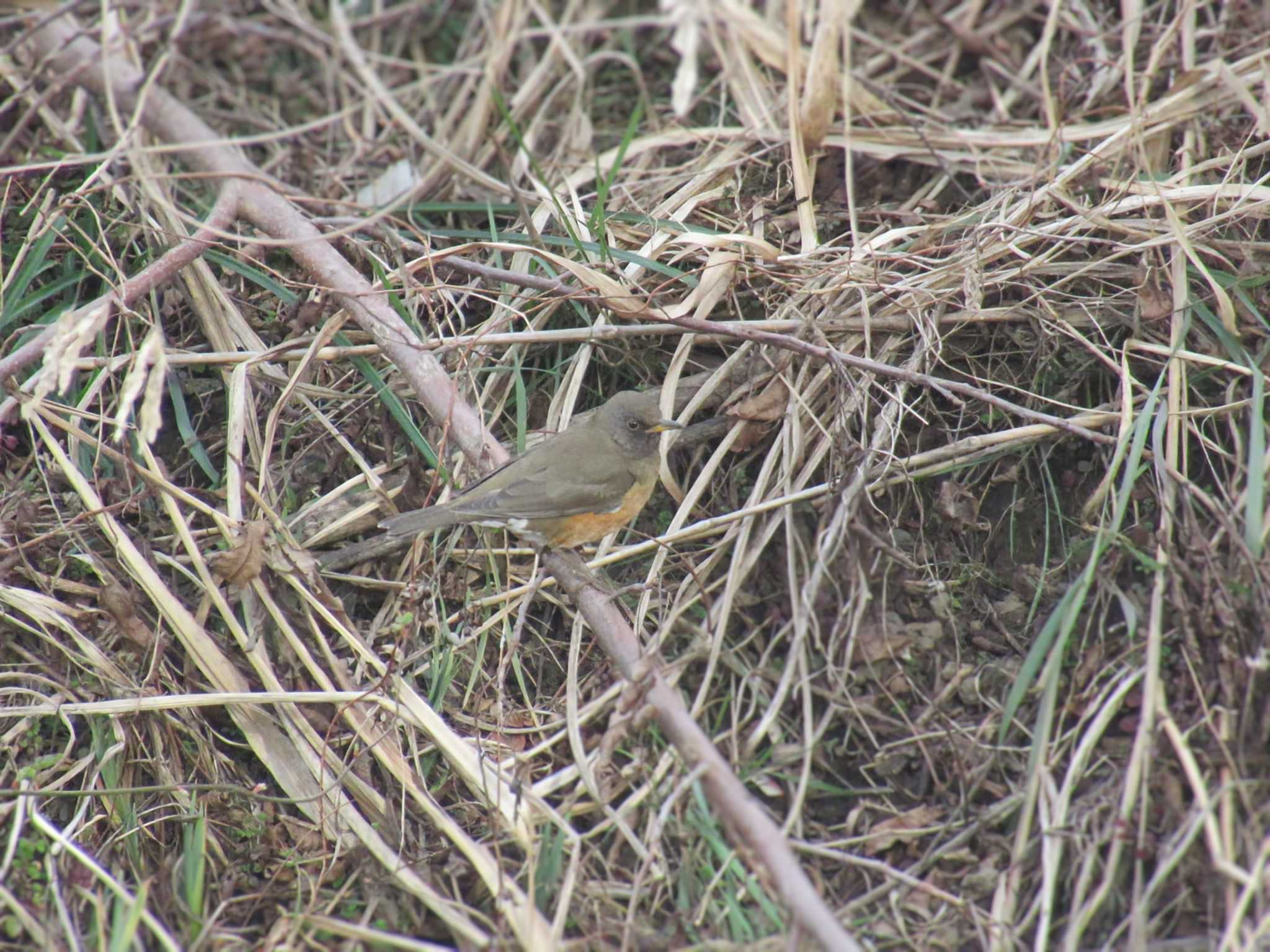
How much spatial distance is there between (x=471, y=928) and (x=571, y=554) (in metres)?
1.33

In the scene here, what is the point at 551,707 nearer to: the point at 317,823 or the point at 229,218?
the point at 317,823

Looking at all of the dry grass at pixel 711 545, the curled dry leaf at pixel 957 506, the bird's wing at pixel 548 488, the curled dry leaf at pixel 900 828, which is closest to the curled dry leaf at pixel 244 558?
the dry grass at pixel 711 545

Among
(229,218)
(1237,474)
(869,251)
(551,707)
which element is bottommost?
(551,707)

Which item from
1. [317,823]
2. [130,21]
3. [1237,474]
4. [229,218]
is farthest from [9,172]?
[1237,474]

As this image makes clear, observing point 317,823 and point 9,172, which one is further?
point 9,172

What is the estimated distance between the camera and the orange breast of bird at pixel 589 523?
398cm

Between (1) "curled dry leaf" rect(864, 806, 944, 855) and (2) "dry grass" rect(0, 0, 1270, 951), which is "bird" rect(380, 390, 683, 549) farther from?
(1) "curled dry leaf" rect(864, 806, 944, 855)

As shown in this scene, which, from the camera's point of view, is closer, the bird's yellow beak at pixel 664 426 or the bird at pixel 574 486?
the bird at pixel 574 486

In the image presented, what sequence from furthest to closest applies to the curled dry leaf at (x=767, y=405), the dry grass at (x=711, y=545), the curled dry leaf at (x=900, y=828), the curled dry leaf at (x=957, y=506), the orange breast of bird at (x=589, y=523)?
the curled dry leaf at (x=767, y=405), the orange breast of bird at (x=589, y=523), the curled dry leaf at (x=957, y=506), the curled dry leaf at (x=900, y=828), the dry grass at (x=711, y=545)

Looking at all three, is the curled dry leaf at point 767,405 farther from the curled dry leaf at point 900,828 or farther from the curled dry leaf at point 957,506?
the curled dry leaf at point 900,828

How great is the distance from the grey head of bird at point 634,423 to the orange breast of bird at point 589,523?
5.3 inches

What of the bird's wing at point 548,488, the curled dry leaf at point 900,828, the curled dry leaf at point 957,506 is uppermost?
the bird's wing at point 548,488

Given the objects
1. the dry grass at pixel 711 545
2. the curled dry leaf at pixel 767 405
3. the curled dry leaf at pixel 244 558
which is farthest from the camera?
the curled dry leaf at pixel 767 405

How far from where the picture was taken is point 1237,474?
347 centimetres
